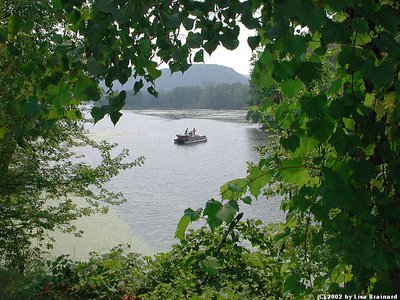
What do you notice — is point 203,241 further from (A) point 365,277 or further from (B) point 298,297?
(A) point 365,277

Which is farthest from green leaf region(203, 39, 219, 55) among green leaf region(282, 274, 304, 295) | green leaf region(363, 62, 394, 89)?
green leaf region(282, 274, 304, 295)

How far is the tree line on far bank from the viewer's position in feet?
395

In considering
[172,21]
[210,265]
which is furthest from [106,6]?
[210,265]

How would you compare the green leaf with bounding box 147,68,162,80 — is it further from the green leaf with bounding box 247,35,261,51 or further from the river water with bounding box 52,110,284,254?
the river water with bounding box 52,110,284,254

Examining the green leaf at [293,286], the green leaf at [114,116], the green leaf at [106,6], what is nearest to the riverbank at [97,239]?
the green leaf at [293,286]

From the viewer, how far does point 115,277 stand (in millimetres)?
5750

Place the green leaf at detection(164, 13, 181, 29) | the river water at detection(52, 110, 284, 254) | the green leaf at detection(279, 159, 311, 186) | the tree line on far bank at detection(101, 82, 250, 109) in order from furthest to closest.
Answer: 1. the tree line on far bank at detection(101, 82, 250, 109)
2. the river water at detection(52, 110, 284, 254)
3. the green leaf at detection(279, 159, 311, 186)
4. the green leaf at detection(164, 13, 181, 29)

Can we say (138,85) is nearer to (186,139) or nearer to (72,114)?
(72,114)

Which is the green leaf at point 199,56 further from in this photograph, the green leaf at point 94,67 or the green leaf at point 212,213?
the green leaf at point 212,213

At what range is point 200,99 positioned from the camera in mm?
135125

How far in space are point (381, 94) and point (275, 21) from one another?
2.25 ft

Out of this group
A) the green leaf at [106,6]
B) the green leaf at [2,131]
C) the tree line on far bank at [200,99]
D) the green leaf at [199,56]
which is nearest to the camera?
the green leaf at [106,6]

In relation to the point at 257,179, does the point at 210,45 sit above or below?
above

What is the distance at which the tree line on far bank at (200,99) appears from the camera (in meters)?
120
